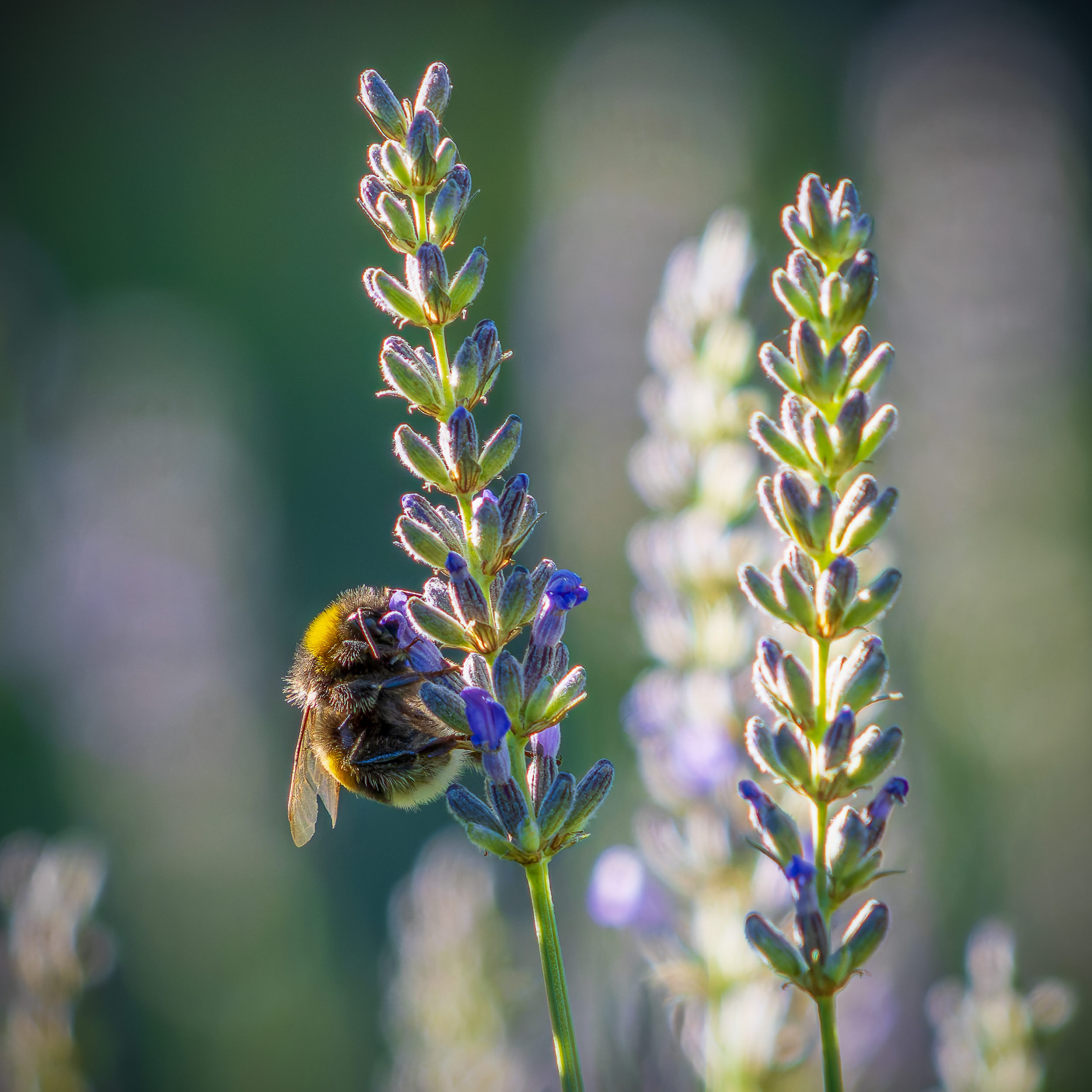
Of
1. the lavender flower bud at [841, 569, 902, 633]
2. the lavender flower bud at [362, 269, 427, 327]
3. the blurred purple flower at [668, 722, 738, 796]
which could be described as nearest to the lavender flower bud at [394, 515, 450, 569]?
the lavender flower bud at [362, 269, 427, 327]

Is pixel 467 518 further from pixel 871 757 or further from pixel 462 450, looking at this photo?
pixel 871 757

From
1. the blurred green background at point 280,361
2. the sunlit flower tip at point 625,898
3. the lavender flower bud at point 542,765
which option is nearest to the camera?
the lavender flower bud at point 542,765

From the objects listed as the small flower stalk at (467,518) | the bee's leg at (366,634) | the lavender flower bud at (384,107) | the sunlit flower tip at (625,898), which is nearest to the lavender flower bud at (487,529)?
the small flower stalk at (467,518)

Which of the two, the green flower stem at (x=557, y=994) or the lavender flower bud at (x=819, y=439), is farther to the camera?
the lavender flower bud at (x=819, y=439)

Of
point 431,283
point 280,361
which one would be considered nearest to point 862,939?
point 431,283

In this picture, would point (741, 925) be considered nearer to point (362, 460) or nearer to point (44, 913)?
point (44, 913)

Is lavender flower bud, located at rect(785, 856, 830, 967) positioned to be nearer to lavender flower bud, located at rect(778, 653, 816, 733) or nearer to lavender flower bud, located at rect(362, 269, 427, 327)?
lavender flower bud, located at rect(778, 653, 816, 733)

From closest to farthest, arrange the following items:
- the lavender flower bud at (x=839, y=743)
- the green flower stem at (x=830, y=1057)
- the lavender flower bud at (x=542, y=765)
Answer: the green flower stem at (x=830, y=1057) → the lavender flower bud at (x=839, y=743) → the lavender flower bud at (x=542, y=765)

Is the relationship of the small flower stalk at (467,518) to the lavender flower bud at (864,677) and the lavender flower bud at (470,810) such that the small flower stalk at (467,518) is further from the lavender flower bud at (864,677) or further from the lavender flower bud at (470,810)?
the lavender flower bud at (864,677)
